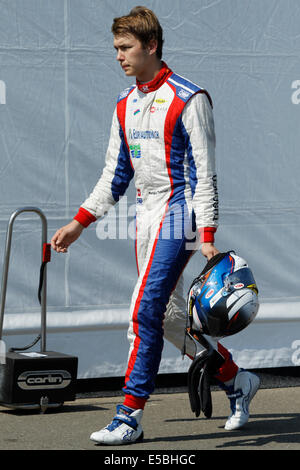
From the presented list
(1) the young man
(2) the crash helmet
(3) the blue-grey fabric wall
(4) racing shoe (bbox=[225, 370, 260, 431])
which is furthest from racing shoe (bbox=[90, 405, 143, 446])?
(3) the blue-grey fabric wall

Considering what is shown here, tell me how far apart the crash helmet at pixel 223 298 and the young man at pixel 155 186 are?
0.09m

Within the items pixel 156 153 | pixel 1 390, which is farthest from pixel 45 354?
pixel 156 153

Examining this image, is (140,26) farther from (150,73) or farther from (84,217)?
(84,217)

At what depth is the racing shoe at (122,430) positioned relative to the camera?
4488mm

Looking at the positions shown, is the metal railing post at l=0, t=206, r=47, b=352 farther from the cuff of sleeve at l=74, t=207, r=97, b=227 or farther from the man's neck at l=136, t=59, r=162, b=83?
the man's neck at l=136, t=59, r=162, b=83

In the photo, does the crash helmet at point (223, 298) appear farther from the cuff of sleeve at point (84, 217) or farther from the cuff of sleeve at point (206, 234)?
the cuff of sleeve at point (84, 217)

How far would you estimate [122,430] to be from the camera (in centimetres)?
451

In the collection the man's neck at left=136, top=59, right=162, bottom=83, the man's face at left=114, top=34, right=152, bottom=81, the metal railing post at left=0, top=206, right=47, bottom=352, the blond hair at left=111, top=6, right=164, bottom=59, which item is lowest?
the metal railing post at left=0, top=206, right=47, bottom=352

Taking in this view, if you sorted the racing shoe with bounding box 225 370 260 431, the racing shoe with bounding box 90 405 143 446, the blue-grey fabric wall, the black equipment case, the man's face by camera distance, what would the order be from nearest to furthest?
1. the racing shoe with bounding box 90 405 143 446
2. the man's face
3. the racing shoe with bounding box 225 370 260 431
4. the black equipment case
5. the blue-grey fabric wall

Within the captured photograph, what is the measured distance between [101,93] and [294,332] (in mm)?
1904

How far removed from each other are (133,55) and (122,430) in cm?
168

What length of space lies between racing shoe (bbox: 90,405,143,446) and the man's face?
60.2 inches

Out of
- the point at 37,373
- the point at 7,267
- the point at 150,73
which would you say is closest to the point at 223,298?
the point at 150,73

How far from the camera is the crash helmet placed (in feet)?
14.8
